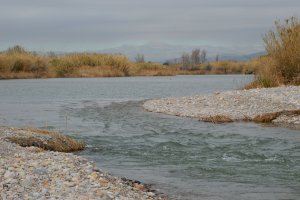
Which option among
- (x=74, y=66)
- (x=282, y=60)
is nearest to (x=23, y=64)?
(x=74, y=66)

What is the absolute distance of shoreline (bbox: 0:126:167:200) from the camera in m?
9.48

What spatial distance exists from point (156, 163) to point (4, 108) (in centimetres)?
1841

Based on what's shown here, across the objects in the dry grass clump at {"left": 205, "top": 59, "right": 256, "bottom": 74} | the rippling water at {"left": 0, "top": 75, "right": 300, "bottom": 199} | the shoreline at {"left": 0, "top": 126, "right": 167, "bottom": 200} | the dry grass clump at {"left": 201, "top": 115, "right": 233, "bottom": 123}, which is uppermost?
the dry grass clump at {"left": 205, "top": 59, "right": 256, "bottom": 74}

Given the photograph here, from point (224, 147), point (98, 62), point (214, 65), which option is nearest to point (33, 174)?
point (224, 147)

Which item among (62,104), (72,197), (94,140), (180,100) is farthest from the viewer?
(62,104)

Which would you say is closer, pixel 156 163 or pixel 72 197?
pixel 72 197

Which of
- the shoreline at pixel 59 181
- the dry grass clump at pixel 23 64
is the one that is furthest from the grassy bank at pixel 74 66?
the shoreline at pixel 59 181

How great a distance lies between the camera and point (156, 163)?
45.6 feet

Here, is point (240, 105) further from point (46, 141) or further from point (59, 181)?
point (59, 181)

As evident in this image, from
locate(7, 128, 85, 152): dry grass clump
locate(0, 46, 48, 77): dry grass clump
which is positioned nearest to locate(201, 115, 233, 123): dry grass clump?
locate(7, 128, 85, 152): dry grass clump

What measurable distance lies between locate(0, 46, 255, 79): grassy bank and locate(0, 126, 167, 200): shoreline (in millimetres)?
51287

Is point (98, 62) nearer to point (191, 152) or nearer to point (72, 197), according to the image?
point (191, 152)

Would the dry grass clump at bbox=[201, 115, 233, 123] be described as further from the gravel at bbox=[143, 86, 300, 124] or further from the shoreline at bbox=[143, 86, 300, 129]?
the gravel at bbox=[143, 86, 300, 124]

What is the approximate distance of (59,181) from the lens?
10.2 metres
